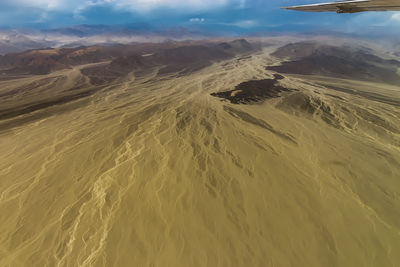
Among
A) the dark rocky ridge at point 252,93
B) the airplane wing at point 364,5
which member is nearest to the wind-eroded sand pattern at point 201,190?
the dark rocky ridge at point 252,93

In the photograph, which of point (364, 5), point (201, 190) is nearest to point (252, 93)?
point (201, 190)

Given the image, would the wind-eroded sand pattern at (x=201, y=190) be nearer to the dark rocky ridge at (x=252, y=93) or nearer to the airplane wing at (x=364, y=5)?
the dark rocky ridge at (x=252, y=93)

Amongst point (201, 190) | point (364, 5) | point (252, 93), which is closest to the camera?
point (364, 5)

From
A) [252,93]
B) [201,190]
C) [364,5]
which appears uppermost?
[364,5]

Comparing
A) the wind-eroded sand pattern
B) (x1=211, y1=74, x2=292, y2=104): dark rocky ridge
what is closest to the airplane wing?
the wind-eroded sand pattern

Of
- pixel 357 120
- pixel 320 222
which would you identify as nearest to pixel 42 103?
pixel 320 222

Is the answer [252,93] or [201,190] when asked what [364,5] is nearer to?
[201,190]

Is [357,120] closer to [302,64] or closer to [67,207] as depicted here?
[67,207]

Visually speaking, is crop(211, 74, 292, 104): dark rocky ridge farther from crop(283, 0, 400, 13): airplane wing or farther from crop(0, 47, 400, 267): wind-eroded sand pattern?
crop(283, 0, 400, 13): airplane wing
